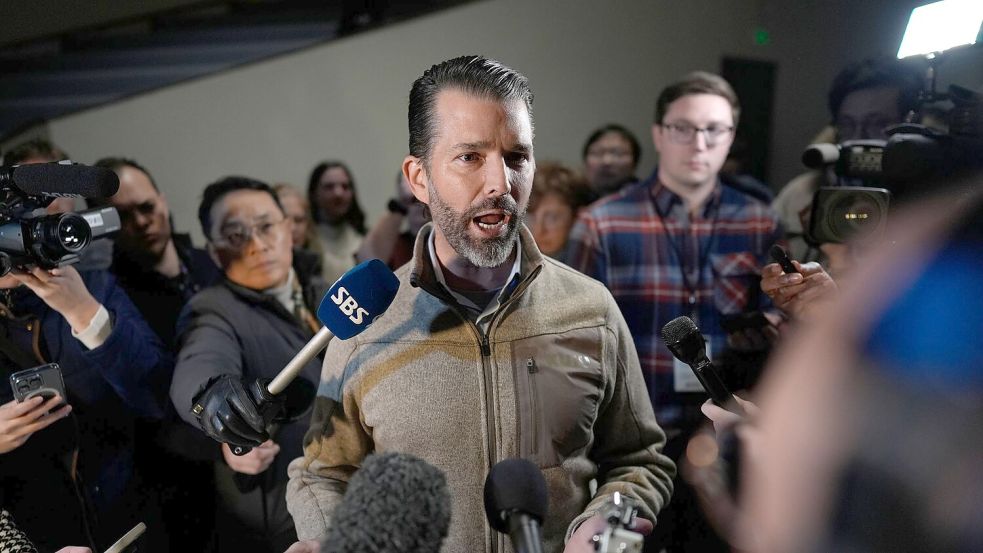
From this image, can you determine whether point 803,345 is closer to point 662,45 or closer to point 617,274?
point 617,274

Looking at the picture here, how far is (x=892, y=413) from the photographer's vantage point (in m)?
0.74

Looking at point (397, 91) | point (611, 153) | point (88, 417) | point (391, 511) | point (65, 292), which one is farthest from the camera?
point (611, 153)

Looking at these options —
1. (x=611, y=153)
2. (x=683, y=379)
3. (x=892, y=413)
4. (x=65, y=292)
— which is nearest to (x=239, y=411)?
(x=65, y=292)

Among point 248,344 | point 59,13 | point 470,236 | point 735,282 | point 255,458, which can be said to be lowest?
point 255,458

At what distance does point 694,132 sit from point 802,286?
967 millimetres

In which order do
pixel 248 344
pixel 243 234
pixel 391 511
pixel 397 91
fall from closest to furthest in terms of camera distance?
pixel 391 511 → pixel 248 344 → pixel 243 234 → pixel 397 91

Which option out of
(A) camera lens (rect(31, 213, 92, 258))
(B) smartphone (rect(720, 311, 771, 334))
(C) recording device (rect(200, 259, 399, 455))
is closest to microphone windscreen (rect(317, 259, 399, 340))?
(C) recording device (rect(200, 259, 399, 455))

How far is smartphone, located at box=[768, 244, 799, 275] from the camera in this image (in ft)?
4.06

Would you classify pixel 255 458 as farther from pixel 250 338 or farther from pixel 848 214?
pixel 848 214

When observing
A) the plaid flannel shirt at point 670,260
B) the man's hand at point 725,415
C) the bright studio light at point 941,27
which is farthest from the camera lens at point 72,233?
the bright studio light at point 941,27

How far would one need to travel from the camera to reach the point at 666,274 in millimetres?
2156

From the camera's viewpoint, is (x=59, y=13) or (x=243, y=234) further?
(x=59, y=13)

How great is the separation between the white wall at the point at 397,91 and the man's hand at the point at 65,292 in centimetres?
143

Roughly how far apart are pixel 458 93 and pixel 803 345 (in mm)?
673
